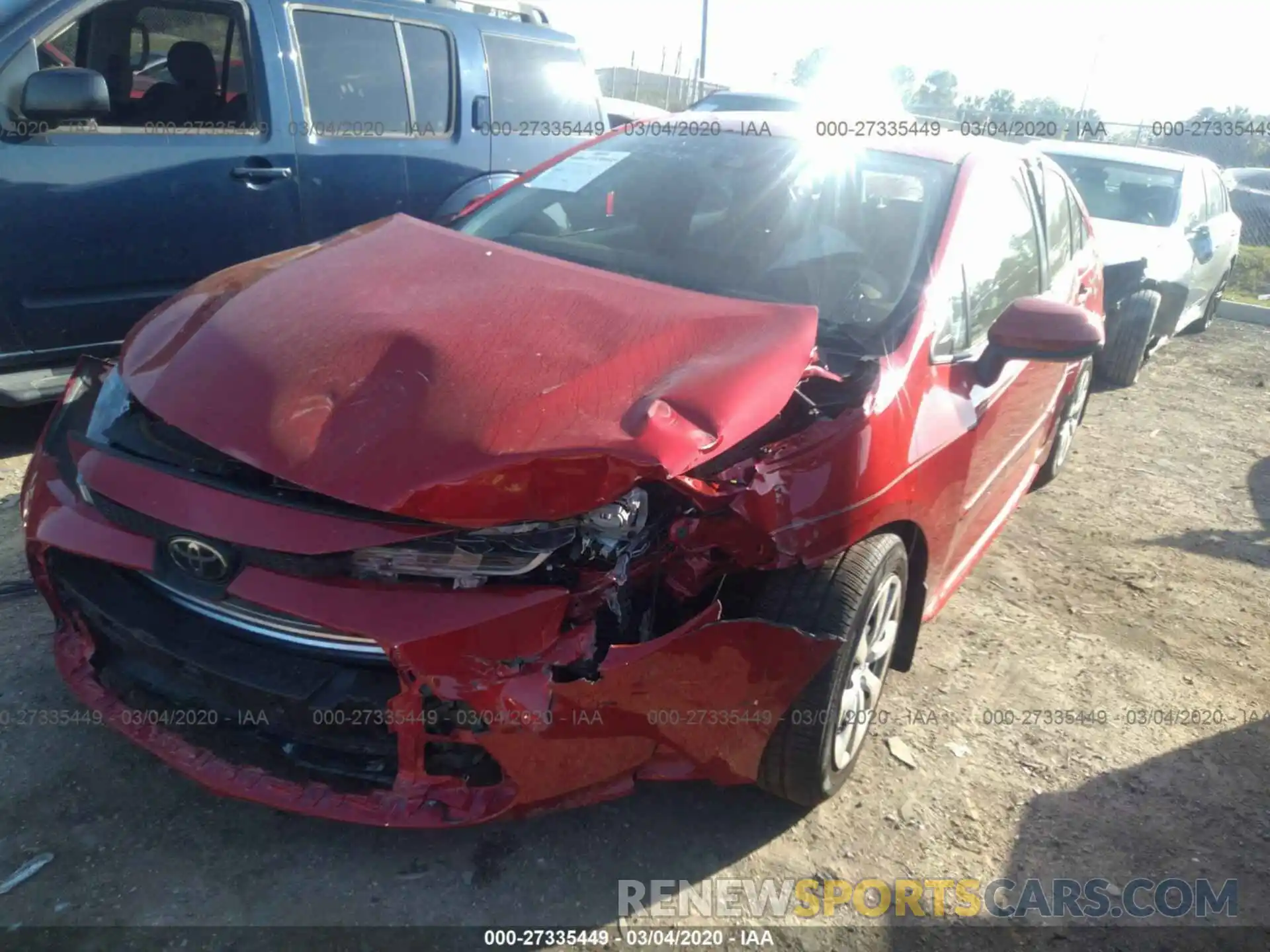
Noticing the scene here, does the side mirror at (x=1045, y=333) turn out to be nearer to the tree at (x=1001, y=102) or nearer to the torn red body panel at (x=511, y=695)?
the torn red body panel at (x=511, y=695)

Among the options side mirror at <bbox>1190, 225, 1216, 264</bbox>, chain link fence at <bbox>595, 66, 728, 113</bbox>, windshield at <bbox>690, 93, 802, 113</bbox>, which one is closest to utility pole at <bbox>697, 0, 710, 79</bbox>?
chain link fence at <bbox>595, 66, 728, 113</bbox>

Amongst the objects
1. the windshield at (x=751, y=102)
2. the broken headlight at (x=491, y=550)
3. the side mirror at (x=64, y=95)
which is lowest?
the broken headlight at (x=491, y=550)

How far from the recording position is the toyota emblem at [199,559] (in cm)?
202

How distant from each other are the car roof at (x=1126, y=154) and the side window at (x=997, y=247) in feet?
17.1

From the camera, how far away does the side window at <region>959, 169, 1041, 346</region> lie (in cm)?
297

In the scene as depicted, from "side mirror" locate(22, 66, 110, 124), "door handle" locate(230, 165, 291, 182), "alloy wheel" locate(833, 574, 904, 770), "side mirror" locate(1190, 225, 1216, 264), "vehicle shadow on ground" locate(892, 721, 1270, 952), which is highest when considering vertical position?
"side mirror" locate(22, 66, 110, 124)

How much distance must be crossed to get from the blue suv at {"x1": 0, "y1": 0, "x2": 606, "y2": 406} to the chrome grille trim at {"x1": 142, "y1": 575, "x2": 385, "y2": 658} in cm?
225

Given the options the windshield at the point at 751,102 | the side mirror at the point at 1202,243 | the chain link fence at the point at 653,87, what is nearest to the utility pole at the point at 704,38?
the chain link fence at the point at 653,87

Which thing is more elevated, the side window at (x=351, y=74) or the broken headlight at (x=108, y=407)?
the side window at (x=351, y=74)

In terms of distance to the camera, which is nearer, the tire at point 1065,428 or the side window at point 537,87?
the tire at point 1065,428

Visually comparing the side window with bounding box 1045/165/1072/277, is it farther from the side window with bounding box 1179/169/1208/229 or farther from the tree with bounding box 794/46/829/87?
the tree with bounding box 794/46/829/87

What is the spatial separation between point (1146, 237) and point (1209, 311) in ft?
9.53

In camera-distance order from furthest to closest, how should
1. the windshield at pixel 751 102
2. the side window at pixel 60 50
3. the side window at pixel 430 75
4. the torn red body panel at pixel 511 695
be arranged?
the windshield at pixel 751 102 < the side window at pixel 430 75 < the side window at pixel 60 50 < the torn red body panel at pixel 511 695

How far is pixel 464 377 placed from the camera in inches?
83.7
